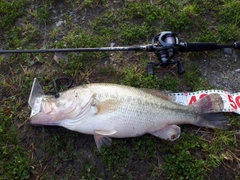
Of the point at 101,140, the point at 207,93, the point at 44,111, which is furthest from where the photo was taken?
the point at 207,93

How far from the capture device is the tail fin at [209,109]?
11.1ft

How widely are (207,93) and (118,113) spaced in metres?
1.39

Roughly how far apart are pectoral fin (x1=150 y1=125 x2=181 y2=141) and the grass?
0.41 feet

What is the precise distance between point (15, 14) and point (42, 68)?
1209 millimetres

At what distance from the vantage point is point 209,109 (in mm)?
3391

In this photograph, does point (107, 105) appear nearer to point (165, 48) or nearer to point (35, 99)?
point (35, 99)

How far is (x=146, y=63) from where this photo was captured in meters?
4.02

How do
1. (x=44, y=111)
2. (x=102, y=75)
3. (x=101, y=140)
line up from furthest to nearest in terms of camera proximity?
(x=102, y=75)
(x=101, y=140)
(x=44, y=111)

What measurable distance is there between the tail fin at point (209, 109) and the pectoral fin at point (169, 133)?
0.94 ft

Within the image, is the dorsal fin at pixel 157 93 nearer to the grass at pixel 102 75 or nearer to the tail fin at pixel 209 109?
the grass at pixel 102 75

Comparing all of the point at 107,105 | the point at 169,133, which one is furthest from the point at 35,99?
the point at 169,133

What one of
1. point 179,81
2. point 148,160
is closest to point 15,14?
point 179,81

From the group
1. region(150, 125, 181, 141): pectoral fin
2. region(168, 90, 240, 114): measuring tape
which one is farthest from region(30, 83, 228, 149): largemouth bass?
region(168, 90, 240, 114): measuring tape

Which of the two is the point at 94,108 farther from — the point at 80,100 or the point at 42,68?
the point at 42,68
